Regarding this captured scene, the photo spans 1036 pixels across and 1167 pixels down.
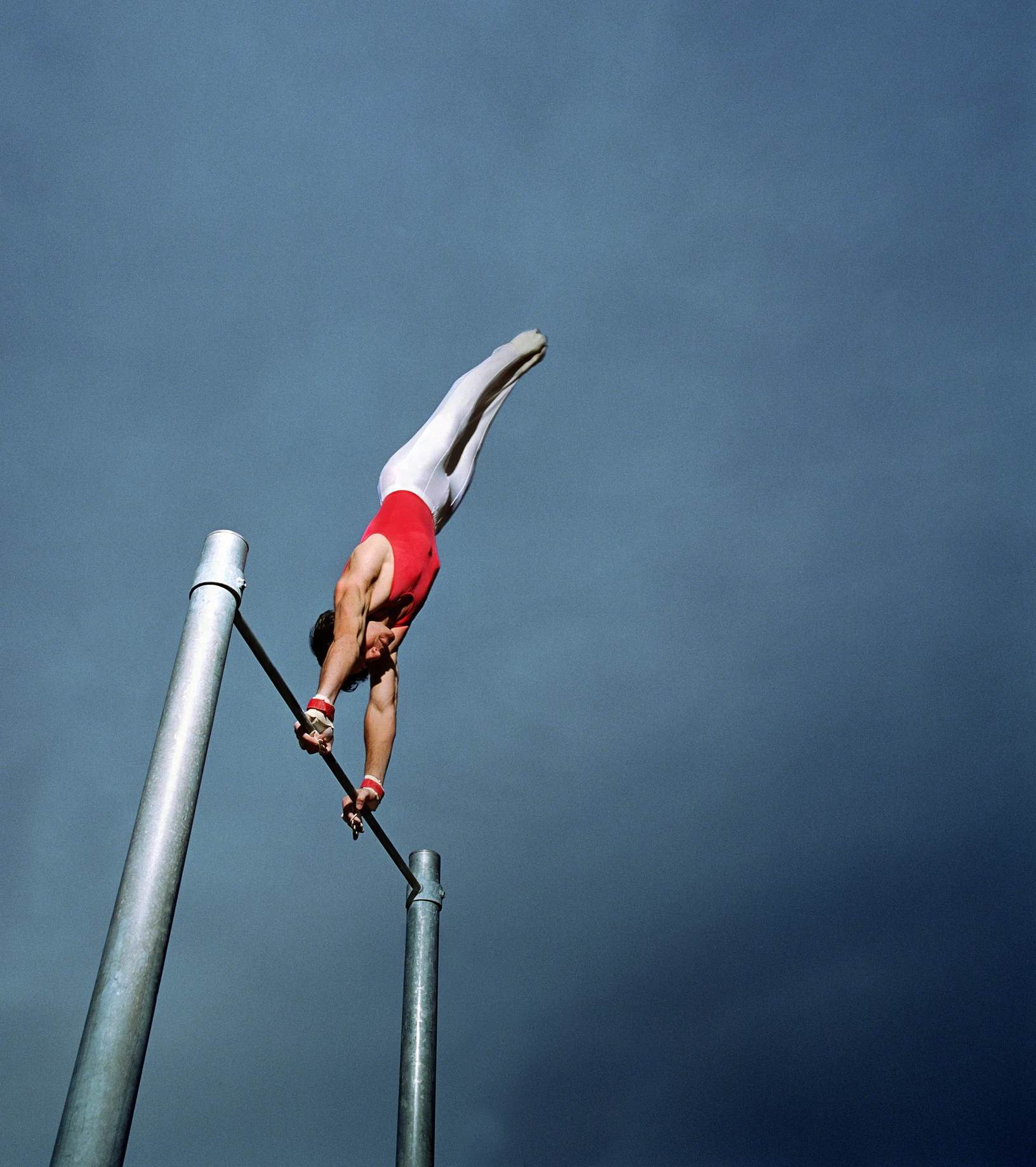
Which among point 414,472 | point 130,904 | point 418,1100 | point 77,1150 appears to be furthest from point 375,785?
point 77,1150

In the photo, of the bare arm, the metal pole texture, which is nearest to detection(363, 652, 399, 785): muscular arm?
the bare arm

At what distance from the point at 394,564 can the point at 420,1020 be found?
2334 mm

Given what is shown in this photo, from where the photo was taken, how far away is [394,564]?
18.2 feet

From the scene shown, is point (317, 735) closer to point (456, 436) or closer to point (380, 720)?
point (380, 720)

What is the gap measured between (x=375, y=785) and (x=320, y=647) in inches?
39.6

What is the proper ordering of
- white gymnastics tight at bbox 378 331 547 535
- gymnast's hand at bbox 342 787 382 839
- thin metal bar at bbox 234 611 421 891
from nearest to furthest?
1. thin metal bar at bbox 234 611 421 891
2. gymnast's hand at bbox 342 787 382 839
3. white gymnastics tight at bbox 378 331 547 535

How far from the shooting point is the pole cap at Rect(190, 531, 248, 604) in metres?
3.20

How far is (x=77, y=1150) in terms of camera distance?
225cm

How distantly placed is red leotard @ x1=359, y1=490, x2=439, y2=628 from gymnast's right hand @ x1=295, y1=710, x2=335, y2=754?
122 centimetres

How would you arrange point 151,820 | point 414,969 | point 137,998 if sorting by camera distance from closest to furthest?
point 137,998
point 151,820
point 414,969

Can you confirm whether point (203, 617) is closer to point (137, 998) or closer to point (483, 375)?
point (137, 998)

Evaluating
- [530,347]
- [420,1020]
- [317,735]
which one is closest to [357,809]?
[317,735]

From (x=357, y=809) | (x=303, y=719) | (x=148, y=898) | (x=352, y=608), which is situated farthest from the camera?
(x=352, y=608)

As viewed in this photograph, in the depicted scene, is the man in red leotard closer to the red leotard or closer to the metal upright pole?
the red leotard
